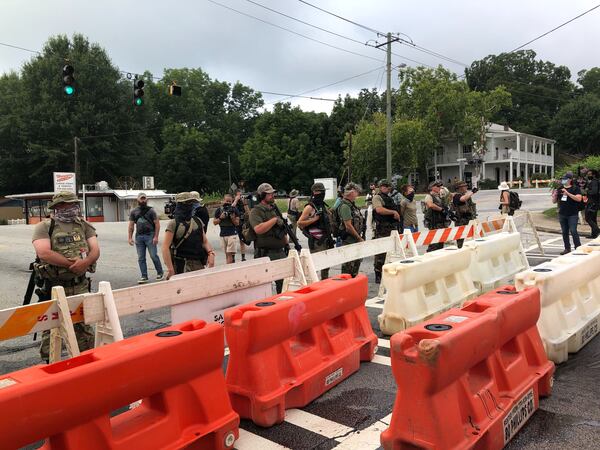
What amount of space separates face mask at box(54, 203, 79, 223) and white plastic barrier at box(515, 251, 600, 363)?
4.21 meters

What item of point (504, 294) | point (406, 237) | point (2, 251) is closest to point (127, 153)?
point (2, 251)

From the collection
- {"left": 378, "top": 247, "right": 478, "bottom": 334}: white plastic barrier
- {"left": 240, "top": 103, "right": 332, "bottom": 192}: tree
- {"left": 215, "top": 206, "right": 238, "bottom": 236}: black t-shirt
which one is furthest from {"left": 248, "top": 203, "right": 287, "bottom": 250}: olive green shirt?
{"left": 240, "top": 103, "right": 332, "bottom": 192}: tree

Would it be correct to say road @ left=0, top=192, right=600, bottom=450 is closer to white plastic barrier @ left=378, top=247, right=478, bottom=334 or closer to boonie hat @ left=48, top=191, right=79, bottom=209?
white plastic barrier @ left=378, top=247, right=478, bottom=334

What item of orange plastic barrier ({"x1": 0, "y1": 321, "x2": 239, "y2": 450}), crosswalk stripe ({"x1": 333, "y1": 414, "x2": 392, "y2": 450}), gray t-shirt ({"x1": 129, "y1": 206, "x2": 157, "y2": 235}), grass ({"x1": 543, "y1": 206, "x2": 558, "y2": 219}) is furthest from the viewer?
grass ({"x1": 543, "y1": 206, "x2": 558, "y2": 219})

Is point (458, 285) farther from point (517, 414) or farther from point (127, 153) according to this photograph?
point (127, 153)

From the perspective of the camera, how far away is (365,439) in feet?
11.2

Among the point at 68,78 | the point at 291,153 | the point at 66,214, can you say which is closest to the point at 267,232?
the point at 66,214

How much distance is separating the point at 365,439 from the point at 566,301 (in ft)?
9.41

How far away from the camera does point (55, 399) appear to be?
2420 mm

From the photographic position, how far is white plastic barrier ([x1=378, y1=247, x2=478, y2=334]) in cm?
547

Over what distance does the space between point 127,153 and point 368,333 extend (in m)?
55.8

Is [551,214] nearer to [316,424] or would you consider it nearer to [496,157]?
[316,424]

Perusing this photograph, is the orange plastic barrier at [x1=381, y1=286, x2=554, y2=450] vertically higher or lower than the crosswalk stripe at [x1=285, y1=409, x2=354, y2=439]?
higher

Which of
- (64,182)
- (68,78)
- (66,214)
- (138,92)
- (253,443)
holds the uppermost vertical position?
(68,78)
